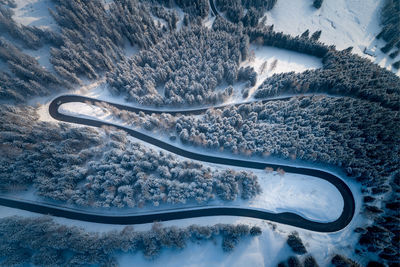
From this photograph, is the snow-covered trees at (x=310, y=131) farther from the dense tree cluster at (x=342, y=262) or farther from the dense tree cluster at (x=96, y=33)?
the dense tree cluster at (x=96, y=33)

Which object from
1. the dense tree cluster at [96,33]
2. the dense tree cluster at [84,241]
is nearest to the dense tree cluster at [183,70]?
the dense tree cluster at [96,33]

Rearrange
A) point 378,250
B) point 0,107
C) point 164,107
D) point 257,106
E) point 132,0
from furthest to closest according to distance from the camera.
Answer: point 132,0 < point 164,107 < point 257,106 < point 0,107 < point 378,250

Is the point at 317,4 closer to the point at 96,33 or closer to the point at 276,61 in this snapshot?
the point at 276,61

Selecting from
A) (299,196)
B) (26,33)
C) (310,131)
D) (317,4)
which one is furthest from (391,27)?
(26,33)

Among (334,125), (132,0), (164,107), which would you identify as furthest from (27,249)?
(132,0)

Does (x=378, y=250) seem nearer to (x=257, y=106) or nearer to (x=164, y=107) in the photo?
(x=257, y=106)

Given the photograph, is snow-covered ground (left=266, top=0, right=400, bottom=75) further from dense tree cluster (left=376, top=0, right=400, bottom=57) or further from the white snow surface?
the white snow surface
